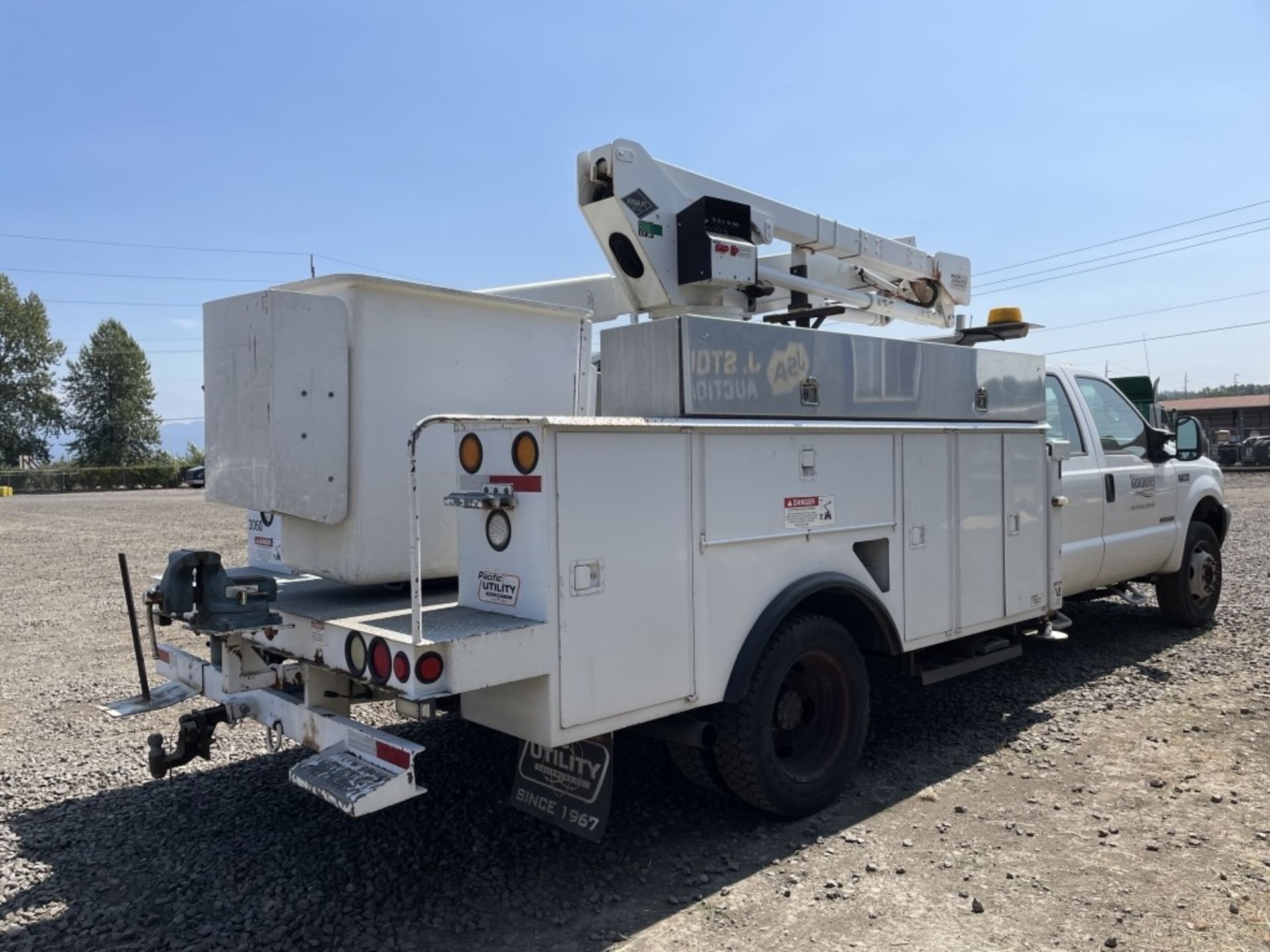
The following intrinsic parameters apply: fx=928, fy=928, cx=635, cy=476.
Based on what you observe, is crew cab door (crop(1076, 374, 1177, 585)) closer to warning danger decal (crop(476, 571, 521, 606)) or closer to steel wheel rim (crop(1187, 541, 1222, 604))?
steel wheel rim (crop(1187, 541, 1222, 604))

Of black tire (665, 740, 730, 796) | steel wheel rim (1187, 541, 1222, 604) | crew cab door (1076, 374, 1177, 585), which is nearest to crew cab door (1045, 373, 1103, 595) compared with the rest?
crew cab door (1076, 374, 1177, 585)

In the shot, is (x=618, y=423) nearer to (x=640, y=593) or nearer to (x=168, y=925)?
(x=640, y=593)

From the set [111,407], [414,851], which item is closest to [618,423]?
[414,851]

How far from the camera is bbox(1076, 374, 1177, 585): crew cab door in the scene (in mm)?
6539

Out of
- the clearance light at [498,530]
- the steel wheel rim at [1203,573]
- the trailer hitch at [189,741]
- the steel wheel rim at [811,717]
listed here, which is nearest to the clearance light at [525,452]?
the clearance light at [498,530]

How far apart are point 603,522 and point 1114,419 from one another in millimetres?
5161

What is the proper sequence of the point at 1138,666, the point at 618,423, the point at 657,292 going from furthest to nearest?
the point at 1138,666, the point at 657,292, the point at 618,423

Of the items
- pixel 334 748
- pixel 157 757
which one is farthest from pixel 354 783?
pixel 157 757

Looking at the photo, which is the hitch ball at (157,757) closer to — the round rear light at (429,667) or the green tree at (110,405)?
the round rear light at (429,667)

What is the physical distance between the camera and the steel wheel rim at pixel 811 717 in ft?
13.4

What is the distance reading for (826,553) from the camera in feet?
13.5

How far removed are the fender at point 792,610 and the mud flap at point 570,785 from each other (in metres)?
0.56

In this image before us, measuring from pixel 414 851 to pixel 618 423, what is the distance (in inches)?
79.5

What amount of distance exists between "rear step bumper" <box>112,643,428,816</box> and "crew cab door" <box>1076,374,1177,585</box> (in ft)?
17.3
